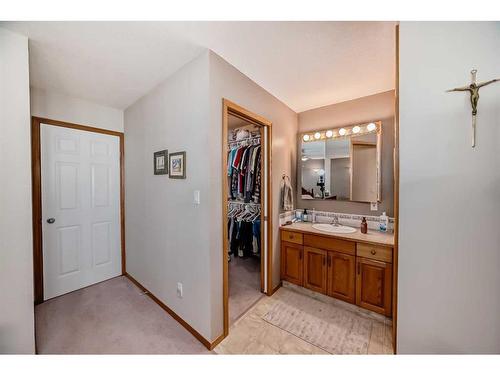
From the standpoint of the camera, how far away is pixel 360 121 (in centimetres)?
230

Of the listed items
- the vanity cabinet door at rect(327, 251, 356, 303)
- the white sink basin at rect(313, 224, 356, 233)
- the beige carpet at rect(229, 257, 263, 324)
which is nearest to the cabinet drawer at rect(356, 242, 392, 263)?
the vanity cabinet door at rect(327, 251, 356, 303)

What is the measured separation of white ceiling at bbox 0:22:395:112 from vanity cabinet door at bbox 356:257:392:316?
177 centimetres

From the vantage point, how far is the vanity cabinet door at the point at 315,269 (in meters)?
2.04

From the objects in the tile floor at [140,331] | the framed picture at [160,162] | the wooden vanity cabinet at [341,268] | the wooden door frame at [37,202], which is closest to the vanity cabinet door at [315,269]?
the wooden vanity cabinet at [341,268]

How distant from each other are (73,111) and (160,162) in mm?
1339

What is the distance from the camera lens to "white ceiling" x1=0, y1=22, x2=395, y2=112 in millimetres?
1220

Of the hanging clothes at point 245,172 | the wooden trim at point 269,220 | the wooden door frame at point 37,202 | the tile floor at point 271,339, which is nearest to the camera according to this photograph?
the tile floor at point 271,339

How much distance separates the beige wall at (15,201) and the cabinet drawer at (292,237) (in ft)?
7.07

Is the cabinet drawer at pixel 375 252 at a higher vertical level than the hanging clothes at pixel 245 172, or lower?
lower

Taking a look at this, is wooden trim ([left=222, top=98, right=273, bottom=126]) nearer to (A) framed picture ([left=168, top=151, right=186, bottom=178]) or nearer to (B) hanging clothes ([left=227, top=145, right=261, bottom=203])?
(A) framed picture ([left=168, top=151, right=186, bottom=178])

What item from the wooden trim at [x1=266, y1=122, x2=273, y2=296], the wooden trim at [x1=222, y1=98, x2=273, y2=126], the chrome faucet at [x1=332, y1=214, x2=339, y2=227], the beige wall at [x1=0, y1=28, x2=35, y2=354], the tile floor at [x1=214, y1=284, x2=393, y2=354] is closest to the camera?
the beige wall at [x1=0, y1=28, x2=35, y2=354]

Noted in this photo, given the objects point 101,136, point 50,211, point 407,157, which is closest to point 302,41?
point 407,157

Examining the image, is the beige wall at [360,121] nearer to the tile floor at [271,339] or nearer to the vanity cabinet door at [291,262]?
the vanity cabinet door at [291,262]
